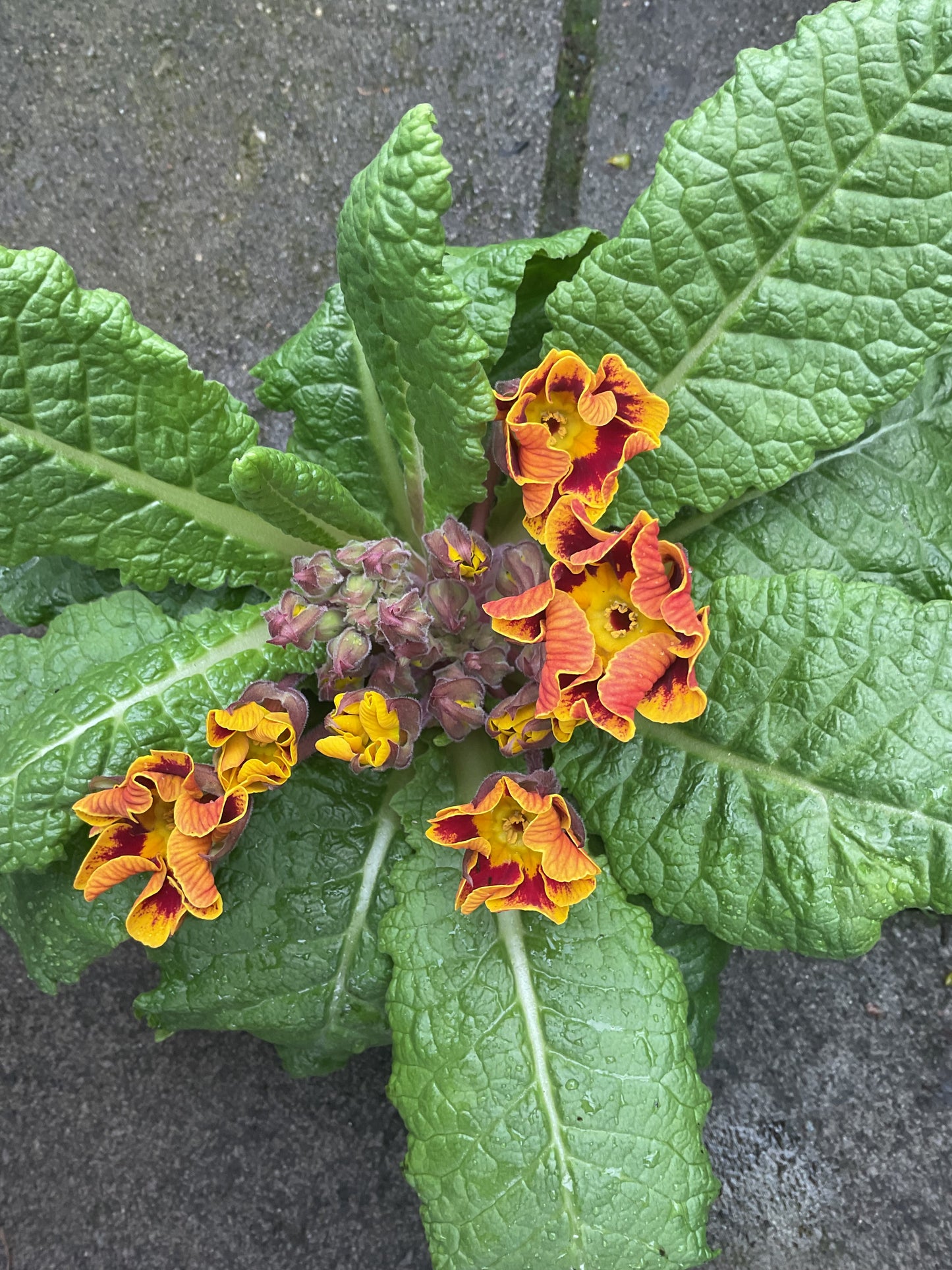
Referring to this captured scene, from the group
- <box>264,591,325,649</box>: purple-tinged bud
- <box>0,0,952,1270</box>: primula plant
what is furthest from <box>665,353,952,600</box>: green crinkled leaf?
<box>264,591,325,649</box>: purple-tinged bud

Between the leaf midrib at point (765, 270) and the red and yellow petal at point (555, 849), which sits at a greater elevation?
the leaf midrib at point (765, 270)

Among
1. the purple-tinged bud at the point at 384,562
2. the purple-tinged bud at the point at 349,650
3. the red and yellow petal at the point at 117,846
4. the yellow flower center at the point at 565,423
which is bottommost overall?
the red and yellow petal at the point at 117,846

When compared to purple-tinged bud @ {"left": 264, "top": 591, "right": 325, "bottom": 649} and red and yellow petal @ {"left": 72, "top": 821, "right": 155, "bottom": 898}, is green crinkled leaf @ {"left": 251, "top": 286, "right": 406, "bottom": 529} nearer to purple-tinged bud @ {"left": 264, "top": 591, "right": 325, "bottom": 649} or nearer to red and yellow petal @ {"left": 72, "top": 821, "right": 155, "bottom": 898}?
purple-tinged bud @ {"left": 264, "top": 591, "right": 325, "bottom": 649}

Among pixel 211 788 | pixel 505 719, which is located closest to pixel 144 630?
pixel 211 788

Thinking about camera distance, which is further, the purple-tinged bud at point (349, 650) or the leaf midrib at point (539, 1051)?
the leaf midrib at point (539, 1051)

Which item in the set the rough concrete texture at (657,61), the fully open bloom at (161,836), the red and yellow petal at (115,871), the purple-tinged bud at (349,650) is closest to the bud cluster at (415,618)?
the purple-tinged bud at (349,650)

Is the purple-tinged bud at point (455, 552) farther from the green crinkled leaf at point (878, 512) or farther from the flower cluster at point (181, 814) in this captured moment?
the green crinkled leaf at point (878, 512)

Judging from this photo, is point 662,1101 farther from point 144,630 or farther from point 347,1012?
point 144,630
